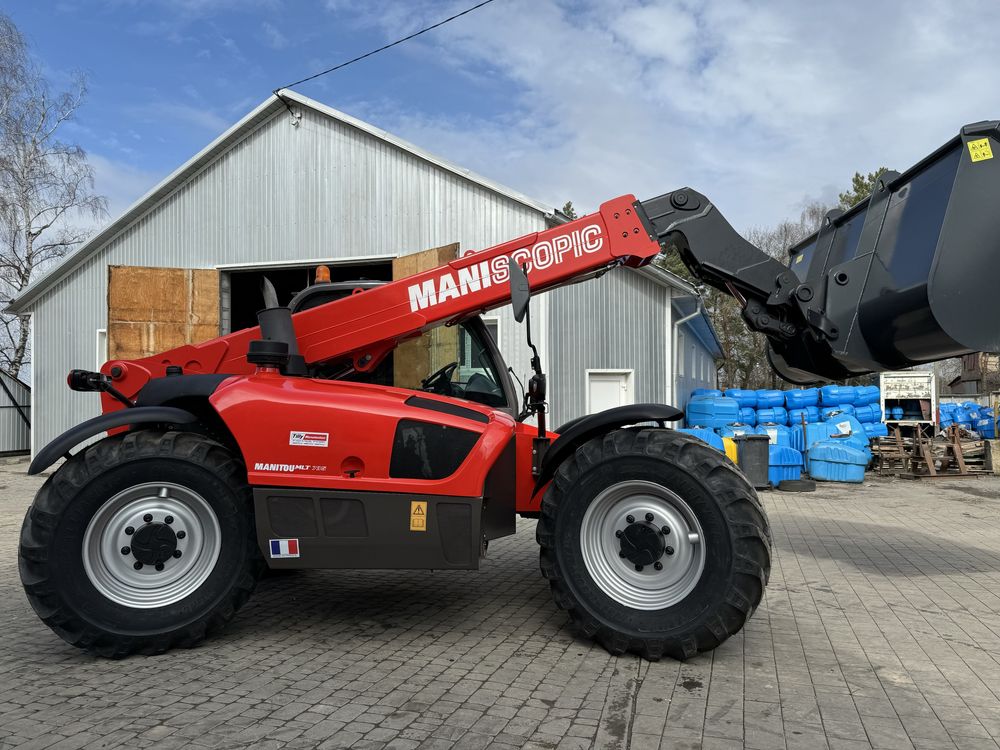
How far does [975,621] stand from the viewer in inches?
214

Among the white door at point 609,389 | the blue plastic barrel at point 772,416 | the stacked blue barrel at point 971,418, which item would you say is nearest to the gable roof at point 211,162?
the white door at point 609,389

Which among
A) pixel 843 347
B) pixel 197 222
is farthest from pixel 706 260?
pixel 197 222

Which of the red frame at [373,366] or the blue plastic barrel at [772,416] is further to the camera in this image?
the blue plastic barrel at [772,416]

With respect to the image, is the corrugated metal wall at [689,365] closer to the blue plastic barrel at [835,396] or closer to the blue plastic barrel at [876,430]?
the blue plastic barrel at [835,396]

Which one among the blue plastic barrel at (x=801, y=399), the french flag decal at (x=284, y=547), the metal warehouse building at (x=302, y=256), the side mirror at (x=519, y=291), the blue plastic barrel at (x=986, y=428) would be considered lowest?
the blue plastic barrel at (x=986, y=428)

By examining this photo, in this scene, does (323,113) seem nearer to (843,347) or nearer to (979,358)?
(843,347)

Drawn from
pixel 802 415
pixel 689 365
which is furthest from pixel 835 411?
pixel 689 365

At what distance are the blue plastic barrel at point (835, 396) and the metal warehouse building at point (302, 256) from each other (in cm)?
422

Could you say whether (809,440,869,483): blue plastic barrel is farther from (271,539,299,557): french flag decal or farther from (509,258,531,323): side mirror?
(271,539,299,557): french flag decal

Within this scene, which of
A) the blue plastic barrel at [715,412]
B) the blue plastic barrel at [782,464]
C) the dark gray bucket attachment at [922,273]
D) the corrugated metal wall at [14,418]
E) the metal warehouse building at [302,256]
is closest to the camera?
the dark gray bucket attachment at [922,273]

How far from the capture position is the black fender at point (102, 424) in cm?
454

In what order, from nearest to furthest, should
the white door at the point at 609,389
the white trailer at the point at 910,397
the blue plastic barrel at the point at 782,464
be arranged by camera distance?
the blue plastic barrel at the point at 782,464 → the white door at the point at 609,389 → the white trailer at the point at 910,397

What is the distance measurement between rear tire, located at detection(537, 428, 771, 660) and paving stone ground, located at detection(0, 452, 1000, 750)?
257 mm

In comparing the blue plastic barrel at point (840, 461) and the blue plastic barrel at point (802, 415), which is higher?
the blue plastic barrel at point (802, 415)
